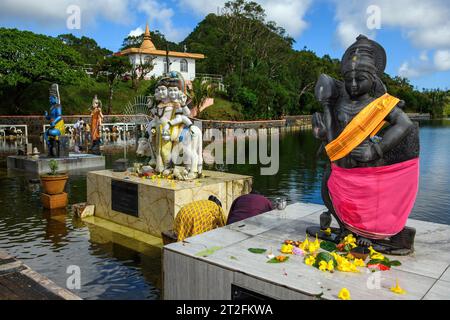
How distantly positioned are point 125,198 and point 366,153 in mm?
5665

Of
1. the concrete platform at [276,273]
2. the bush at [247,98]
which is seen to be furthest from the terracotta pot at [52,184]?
the bush at [247,98]

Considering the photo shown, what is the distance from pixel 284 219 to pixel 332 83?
7.27 ft

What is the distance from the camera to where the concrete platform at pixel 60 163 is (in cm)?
1482

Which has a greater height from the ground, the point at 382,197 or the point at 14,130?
the point at 14,130

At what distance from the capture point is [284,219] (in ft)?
19.7

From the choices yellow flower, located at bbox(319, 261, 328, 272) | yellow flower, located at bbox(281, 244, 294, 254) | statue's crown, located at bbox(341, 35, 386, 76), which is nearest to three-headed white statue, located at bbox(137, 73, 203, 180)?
yellow flower, located at bbox(281, 244, 294, 254)

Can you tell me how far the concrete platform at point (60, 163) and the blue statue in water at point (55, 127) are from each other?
63 cm

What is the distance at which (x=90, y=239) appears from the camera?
25.1ft

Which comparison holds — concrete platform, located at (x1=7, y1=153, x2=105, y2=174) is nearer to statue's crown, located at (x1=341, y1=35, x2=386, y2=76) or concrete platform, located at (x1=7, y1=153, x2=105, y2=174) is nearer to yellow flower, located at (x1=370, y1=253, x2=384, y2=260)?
statue's crown, located at (x1=341, y1=35, x2=386, y2=76)

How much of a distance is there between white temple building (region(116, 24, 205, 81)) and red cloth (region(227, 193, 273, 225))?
33040 mm

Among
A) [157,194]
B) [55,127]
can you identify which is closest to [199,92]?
[55,127]

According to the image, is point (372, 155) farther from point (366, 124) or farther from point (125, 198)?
point (125, 198)

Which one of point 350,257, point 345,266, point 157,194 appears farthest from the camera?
point 157,194
